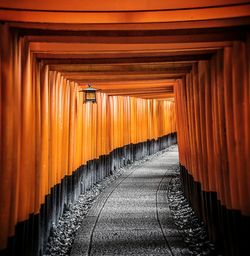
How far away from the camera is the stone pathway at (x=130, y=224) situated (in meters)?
7.92

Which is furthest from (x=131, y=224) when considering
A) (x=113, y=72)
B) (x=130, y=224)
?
(x=113, y=72)

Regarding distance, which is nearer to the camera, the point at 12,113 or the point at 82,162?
the point at 12,113

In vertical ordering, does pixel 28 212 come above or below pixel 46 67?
below

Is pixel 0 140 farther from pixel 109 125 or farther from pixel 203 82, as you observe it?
pixel 109 125

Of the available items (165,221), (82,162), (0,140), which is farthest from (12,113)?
(82,162)

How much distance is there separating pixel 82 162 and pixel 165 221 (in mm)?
4828

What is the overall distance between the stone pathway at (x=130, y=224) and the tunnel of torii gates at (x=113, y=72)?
0.87 metres

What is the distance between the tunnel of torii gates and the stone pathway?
0.87 meters

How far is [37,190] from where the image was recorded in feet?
23.4

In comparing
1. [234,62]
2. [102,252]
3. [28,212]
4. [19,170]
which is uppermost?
[234,62]

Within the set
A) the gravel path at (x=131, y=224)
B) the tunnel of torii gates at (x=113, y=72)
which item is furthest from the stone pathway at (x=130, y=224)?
the tunnel of torii gates at (x=113, y=72)

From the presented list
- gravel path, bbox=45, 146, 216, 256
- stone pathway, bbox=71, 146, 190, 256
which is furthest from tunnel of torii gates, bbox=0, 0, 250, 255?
stone pathway, bbox=71, 146, 190, 256

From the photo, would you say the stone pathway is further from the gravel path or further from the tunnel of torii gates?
the tunnel of torii gates

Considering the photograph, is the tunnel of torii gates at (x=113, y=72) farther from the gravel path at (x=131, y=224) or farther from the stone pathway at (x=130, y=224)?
the stone pathway at (x=130, y=224)
